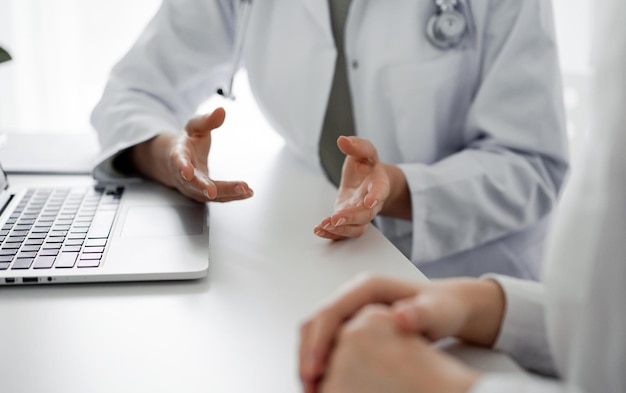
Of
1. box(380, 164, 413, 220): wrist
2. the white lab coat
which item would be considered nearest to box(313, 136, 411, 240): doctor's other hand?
box(380, 164, 413, 220): wrist

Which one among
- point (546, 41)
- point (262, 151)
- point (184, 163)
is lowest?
point (262, 151)

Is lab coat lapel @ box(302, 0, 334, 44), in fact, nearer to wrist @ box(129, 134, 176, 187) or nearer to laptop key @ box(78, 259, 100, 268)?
wrist @ box(129, 134, 176, 187)

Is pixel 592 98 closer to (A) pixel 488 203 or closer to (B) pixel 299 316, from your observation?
(B) pixel 299 316

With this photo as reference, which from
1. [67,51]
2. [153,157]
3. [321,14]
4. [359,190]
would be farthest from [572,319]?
[67,51]

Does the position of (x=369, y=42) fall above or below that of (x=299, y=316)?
above

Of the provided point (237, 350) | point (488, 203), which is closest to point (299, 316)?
point (237, 350)

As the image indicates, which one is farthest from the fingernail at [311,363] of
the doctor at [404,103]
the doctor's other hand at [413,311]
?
the doctor at [404,103]

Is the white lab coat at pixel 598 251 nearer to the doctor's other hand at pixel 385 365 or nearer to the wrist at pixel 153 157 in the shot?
the doctor's other hand at pixel 385 365

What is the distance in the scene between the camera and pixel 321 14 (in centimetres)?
110

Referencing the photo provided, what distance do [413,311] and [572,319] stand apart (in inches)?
4.2

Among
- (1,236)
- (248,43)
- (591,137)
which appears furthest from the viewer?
(248,43)

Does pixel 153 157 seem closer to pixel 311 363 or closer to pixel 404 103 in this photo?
pixel 404 103

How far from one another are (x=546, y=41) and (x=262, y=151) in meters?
0.48

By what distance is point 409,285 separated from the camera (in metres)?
0.52
